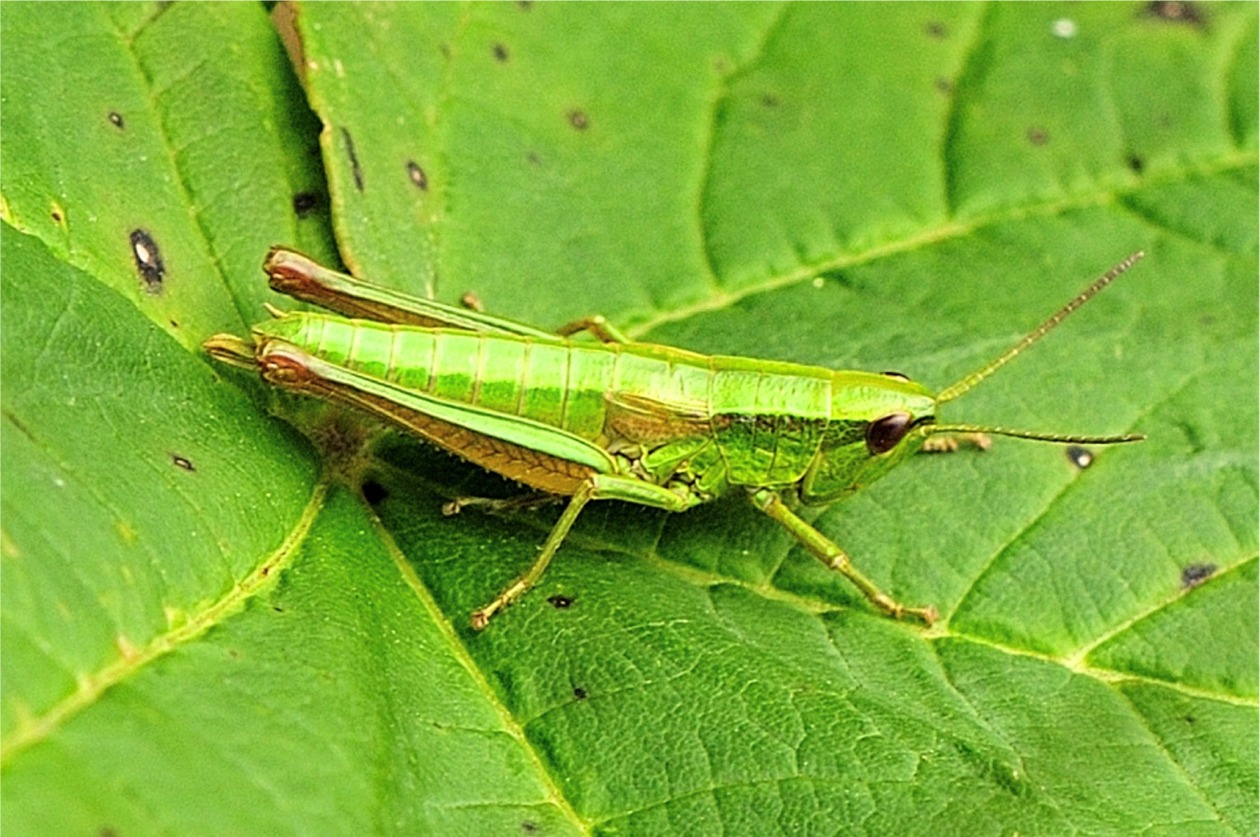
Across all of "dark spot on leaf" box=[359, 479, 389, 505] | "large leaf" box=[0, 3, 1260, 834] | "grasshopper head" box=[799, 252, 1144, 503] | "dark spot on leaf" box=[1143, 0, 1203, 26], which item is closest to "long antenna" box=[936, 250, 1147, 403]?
"grasshopper head" box=[799, 252, 1144, 503]

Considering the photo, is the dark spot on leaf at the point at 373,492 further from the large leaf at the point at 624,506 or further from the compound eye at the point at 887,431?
the compound eye at the point at 887,431

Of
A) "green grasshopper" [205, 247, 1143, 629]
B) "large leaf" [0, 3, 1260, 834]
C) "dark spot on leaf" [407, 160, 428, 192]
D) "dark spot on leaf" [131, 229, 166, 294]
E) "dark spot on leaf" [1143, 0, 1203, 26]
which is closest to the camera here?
"large leaf" [0, 3, 1260, 834]

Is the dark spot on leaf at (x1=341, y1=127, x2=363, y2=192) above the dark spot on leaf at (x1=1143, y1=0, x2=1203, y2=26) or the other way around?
the other way around

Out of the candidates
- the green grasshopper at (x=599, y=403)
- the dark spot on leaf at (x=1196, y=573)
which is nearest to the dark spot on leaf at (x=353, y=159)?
the green grasshopper at (x=599, y=403)

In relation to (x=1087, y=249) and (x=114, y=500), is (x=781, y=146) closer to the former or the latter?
(x=1087, y=249)

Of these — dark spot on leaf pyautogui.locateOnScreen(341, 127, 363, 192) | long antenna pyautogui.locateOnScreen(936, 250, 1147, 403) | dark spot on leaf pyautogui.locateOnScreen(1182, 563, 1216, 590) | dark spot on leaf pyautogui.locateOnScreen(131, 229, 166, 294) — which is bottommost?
dark spot on leaf pyautogui.locateOnScreen(1182, 563, 1216, 590)

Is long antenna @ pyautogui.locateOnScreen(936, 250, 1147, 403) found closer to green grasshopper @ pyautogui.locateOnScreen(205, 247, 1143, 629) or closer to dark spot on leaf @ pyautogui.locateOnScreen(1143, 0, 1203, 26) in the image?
green grasshopper @ pyautogui.locateOnScreen(205, 247, 1143, 629)

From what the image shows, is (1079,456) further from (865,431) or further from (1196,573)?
(865,431)

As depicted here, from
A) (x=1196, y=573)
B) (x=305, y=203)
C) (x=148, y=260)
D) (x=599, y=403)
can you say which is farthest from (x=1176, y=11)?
(x=148, y=260)
